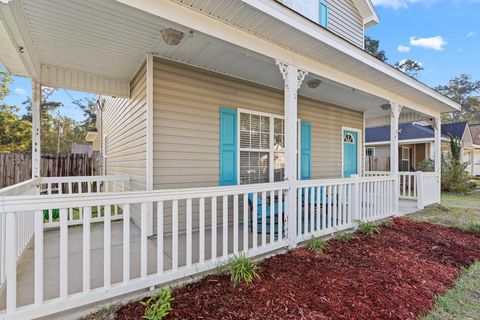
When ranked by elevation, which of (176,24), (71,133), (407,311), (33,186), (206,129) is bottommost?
(407,311)

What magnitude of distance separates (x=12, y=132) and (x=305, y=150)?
61.5 feet

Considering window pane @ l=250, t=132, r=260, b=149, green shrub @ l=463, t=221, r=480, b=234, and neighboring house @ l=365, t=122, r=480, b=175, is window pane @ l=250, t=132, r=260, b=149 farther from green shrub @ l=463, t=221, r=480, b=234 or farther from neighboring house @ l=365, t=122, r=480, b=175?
neighboring house @ l=365, t=122, r=480, b=175

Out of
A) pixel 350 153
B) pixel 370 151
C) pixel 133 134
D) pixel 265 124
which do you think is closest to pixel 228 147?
pixel 265 124

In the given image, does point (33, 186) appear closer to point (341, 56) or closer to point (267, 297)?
point (267, 297)

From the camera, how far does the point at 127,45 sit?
12.4 ft

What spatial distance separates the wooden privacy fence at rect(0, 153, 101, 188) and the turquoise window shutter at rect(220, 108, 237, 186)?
18.3 feet

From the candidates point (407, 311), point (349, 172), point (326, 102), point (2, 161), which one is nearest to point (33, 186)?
point (2, 161)

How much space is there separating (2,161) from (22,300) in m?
6.07

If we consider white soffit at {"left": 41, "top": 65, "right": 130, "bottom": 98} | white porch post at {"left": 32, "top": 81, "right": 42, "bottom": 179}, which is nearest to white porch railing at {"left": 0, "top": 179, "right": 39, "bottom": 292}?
white porch post at {"left": 32, "top": 81, "right": 42, "bottom": 179}

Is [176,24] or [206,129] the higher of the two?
[176,24]

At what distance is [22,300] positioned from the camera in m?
2.25

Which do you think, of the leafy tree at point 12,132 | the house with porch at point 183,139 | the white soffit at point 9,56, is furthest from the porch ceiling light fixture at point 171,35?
the leafy tree at point 12,132

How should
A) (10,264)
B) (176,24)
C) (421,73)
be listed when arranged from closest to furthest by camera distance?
(10,264)
(176,24)
(421,73)

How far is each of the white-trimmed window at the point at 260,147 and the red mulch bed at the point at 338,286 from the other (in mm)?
2116
